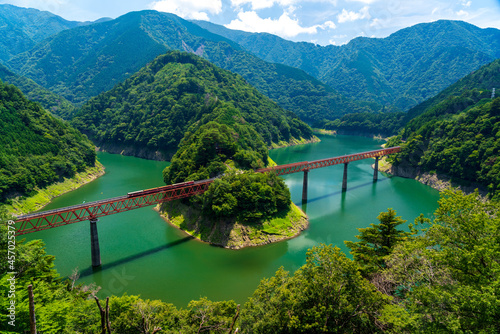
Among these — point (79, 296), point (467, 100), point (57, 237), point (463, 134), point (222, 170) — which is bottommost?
point (57, 237)

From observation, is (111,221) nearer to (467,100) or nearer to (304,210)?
(304,210)

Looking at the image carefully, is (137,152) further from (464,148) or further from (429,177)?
(464,148)

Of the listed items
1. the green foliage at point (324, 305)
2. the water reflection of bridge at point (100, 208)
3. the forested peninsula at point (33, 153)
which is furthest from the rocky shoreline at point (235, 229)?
the forested peninsula at point (33, 153)

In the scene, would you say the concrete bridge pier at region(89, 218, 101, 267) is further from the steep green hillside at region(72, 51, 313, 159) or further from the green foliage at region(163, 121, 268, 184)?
the steep green hillside at region(72, 51, 313, 159)

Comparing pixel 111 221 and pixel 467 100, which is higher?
pixel 467 100

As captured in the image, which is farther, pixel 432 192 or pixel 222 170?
pixel 432 192

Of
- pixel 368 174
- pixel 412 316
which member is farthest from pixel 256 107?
pixel 412 316

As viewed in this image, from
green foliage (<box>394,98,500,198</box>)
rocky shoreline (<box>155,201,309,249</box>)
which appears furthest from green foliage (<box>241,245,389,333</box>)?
green foliage (<box>394,98,500,198</box>)

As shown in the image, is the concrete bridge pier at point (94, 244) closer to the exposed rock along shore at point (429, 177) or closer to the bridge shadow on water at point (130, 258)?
the bridge shadow on water at point (130, 258)
